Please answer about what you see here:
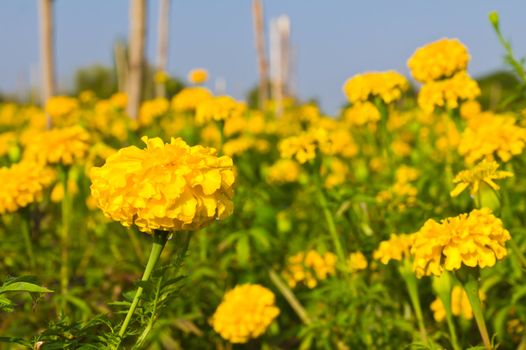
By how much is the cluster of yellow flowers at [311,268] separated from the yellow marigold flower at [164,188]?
1367 mm

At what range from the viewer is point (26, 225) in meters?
2.46

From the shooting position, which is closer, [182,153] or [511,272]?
[182,153]

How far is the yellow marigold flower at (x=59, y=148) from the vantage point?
2732mm

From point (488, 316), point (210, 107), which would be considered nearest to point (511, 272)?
point (488, 316)

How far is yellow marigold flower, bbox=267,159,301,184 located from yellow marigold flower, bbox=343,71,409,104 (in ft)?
3.42

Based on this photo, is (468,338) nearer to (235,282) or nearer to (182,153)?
(235,282)

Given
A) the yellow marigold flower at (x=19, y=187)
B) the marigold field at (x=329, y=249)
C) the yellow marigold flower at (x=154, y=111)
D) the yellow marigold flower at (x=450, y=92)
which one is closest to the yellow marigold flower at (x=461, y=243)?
the marigold field at (x=329, y=249)

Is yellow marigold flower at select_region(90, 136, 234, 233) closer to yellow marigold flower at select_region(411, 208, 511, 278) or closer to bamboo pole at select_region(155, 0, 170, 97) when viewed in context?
yellow marigold flower at select_region(411, 208, 511, 278)

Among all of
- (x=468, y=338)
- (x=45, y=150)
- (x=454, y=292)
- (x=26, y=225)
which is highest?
(x=45, y=150)

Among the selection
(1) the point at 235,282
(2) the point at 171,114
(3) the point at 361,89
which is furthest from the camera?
(2) the point at 171,114

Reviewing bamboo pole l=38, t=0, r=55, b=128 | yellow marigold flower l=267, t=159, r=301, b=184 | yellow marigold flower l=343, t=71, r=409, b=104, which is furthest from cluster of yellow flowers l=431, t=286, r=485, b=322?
bamboo pole l=38, t=0, r=55, b=128

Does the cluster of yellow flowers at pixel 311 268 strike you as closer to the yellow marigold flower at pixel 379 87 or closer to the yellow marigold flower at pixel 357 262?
the yellow marigold flower at pixel 357 262

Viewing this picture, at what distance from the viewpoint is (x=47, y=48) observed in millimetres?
6586

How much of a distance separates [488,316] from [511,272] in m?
0.16
